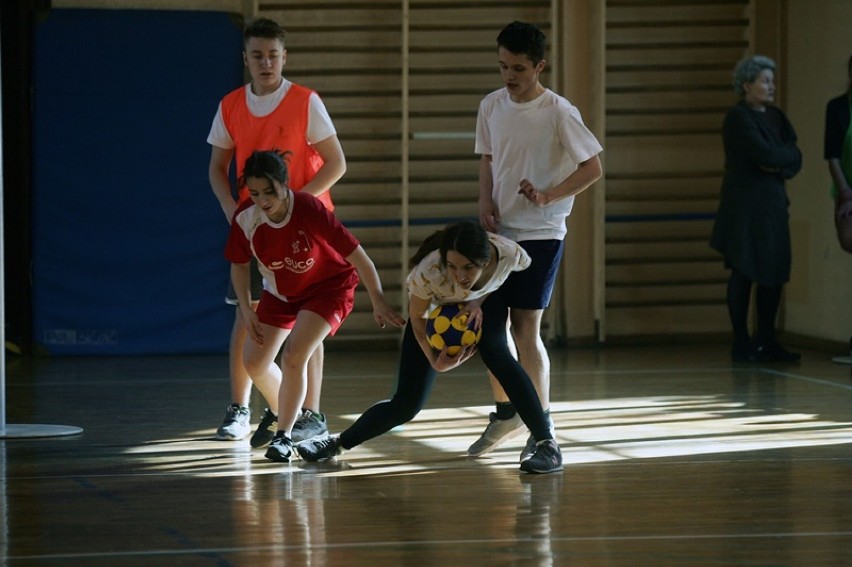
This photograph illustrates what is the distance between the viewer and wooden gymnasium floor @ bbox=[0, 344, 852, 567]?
10.6 ft

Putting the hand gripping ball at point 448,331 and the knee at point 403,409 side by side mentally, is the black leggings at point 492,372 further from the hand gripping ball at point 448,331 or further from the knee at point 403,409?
the hand gripping ball at point 448,331

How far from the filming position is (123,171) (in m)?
7.50

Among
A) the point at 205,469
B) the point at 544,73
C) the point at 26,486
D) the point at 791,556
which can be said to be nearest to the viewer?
the point at 791,556

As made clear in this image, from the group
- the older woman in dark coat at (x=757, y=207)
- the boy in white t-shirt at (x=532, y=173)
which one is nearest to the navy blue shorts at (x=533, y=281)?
the boy in white t-shirt at (x=532, y=173)

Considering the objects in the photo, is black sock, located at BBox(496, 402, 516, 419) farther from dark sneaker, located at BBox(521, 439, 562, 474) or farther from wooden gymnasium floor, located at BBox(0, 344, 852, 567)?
dark sneaker, located at BBox(521, 439, 562, 474)

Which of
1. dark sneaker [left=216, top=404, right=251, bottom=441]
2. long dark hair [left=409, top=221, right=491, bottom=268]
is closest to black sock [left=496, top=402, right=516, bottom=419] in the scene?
long dark hair [left=409, top=221, right=491, bottom=268]

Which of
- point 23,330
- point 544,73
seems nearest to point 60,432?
point 23,330

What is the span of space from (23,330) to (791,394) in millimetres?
4588

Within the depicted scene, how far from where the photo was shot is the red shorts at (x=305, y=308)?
443 cm

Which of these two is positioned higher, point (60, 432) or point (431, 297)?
point (431, 297)

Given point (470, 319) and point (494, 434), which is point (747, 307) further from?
point (470, 319)

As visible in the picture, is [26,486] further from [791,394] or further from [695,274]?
[695,274]

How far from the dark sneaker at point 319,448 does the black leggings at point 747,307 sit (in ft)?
11.0

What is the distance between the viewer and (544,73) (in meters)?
8.02
